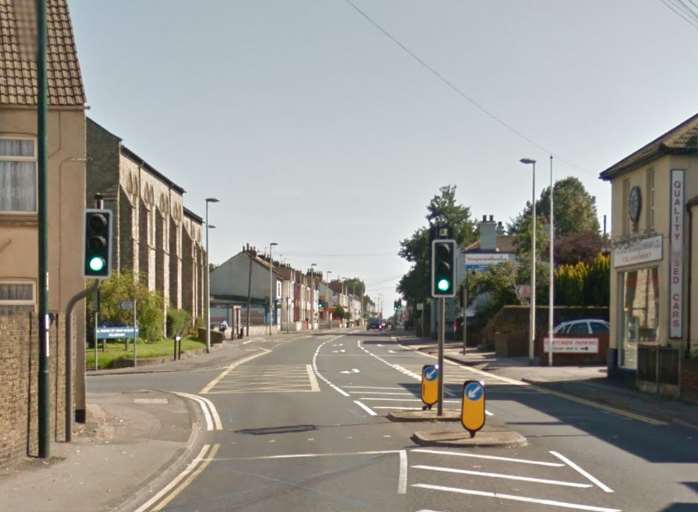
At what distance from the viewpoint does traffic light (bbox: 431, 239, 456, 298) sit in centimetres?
1845

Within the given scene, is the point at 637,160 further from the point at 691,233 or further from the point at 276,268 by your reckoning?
the point at 276,268

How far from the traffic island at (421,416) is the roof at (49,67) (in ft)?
29.2

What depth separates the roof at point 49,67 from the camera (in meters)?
19.2

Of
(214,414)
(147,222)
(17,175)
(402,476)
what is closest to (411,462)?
(402,476)

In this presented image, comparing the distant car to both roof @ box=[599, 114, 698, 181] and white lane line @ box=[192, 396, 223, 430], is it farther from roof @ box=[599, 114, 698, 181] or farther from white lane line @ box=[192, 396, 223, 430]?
white lane line @ box=[192, 396, 223, 430]

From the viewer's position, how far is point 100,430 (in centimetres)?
1794

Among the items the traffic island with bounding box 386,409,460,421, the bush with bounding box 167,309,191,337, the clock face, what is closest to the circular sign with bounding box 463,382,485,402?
the traffic island with bounding box 386,409,460,421

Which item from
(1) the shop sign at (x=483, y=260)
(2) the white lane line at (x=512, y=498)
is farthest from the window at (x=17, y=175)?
(1) the shop sign at (x=483, y=260)

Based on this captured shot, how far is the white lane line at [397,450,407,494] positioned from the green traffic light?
5267mm

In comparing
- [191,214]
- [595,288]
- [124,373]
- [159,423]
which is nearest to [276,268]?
[191,214]

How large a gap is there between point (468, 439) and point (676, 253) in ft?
44.9

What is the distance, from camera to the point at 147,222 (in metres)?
64.6

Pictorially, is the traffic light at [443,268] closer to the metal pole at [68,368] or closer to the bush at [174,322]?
the metal pole at [68,368]

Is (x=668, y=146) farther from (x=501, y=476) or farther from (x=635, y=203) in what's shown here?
(x=501, y=476)
